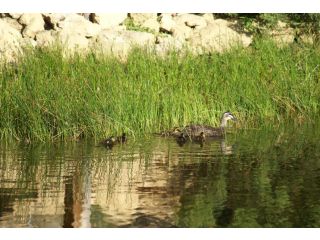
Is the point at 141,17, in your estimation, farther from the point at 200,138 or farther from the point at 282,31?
the point at 200,138

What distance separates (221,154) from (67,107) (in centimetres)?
304

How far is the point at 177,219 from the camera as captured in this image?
29.4ft

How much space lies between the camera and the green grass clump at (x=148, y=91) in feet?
47.0

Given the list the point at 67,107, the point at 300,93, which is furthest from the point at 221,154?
the point at 300,93

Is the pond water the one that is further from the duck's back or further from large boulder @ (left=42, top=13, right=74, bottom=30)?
large boulder @ (left=42, top=13, right=74, bottom=30)

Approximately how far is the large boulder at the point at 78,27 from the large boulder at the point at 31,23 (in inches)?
20.0

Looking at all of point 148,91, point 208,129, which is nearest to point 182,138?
point 208,129

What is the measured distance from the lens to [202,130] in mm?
14359

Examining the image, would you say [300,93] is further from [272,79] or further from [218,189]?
[218,189]

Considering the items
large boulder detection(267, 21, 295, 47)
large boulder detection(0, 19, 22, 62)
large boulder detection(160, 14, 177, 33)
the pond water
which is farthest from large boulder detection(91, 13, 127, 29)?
the pond water

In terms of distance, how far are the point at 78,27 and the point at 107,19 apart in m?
1.42

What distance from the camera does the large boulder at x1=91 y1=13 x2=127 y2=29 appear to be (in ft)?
74.9

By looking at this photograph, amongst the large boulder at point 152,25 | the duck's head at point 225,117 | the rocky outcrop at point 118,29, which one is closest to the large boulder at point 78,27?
the rocky outcrop at point 118,29

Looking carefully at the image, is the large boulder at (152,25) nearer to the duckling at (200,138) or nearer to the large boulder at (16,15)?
the large boulder at (16,15)
